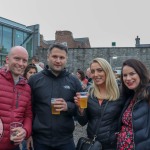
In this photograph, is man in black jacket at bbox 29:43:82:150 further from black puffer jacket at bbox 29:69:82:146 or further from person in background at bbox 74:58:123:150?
person in background at bbox 74:58:123:150

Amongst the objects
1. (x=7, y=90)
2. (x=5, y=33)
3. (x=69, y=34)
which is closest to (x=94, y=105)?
(x=7, y=90)

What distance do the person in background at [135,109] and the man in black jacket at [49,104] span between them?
2.12 feet

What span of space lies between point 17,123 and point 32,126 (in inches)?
17.9

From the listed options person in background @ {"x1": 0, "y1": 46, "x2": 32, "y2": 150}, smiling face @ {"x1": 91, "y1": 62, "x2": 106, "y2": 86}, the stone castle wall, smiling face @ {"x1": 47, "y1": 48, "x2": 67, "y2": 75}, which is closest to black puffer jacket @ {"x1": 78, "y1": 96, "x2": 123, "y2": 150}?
smiling face @ {"x1": 91, "y1": 62, "x2": 106, "y2": 86}

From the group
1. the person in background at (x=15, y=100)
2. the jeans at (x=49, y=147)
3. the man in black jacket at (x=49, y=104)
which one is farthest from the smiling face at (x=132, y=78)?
the person in background at (x=15, y=100)

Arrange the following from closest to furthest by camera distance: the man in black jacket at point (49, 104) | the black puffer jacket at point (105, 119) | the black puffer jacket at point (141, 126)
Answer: the black puffer jacket at point (141, 126) < the black puffer jacket at point (105, 119) < the man in black jacket at point (49, 104)

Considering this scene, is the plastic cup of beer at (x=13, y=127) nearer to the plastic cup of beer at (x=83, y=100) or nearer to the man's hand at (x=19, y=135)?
the man's hand at (x=19, y=135)

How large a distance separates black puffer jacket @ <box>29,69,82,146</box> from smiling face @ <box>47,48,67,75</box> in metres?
0.07

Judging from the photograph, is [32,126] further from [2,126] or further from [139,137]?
[139,137]

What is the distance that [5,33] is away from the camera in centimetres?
1914

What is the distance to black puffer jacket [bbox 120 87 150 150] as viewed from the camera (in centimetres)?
263

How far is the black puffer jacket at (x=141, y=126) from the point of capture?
2629mm

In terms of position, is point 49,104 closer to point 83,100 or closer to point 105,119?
point 83,100

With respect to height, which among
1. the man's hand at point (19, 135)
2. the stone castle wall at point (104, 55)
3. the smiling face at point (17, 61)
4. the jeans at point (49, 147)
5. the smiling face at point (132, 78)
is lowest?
the jeans at point (49, 147)
